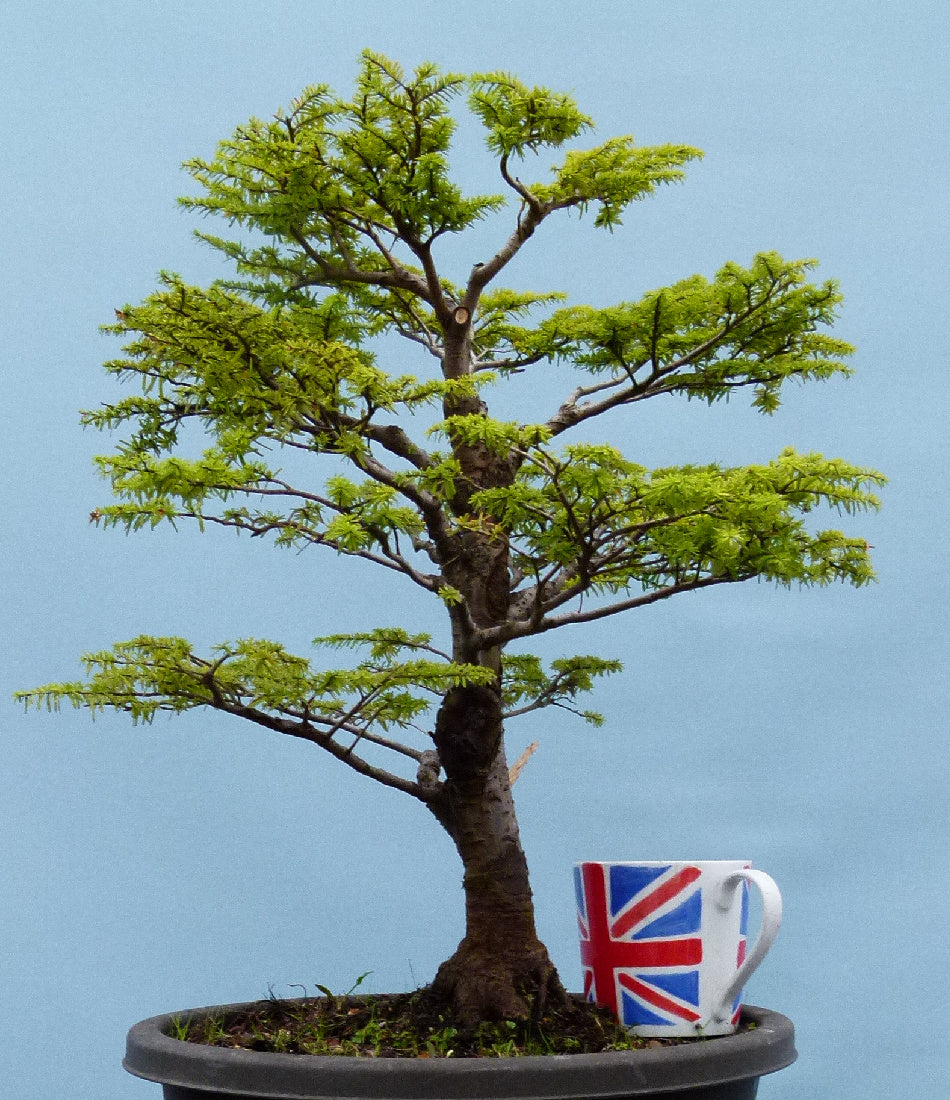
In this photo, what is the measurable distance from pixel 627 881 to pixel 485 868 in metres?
0.35

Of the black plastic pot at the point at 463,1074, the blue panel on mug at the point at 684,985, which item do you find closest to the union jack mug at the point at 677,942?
the blue panel on mug at the point at 684,985

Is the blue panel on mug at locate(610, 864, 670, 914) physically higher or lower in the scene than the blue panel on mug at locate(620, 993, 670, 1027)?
higher

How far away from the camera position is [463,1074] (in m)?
2.59

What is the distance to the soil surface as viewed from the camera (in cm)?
295

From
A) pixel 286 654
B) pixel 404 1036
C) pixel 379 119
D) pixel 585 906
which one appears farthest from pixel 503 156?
pixel 404 1036

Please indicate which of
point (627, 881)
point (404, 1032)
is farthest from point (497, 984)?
point (627, 881)

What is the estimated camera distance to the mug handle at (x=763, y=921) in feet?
9.48

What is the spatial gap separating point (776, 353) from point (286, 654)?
135 cm

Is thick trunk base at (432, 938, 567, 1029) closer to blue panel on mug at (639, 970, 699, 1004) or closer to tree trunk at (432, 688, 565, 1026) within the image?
tree trunk at (432, 688, 565, 1026)

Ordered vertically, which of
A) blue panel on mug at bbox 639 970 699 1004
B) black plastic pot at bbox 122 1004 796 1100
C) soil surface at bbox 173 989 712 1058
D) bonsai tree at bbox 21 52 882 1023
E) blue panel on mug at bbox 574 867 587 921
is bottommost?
black plastic pot at bbox 122 1004 796 1100

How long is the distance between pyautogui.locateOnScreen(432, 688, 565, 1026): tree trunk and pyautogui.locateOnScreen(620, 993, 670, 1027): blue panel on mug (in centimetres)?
16

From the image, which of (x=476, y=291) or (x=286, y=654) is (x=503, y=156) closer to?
(x=476, y=291)

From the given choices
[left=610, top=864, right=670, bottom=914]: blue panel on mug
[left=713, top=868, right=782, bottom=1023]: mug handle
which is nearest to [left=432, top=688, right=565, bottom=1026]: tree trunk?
[left=610, top=864, right=670, bottom=914]: blue panel on mug

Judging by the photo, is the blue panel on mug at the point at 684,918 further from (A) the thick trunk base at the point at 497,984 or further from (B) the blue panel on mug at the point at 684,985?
(A) the thick trunk base at the point at 497,984
